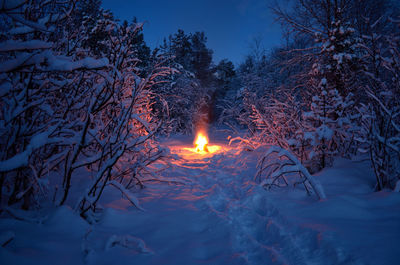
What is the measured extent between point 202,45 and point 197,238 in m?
31.1

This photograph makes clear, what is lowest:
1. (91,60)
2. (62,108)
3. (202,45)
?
(62,108)

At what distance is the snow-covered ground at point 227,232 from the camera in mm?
1666

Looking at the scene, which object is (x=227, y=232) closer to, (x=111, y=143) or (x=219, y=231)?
(x=219, y=231)

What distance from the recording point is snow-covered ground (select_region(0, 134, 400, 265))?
167 centimetres

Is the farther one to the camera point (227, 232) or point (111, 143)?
point (111, 143)

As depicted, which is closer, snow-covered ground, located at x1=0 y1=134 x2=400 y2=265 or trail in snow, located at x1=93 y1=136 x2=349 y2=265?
Answer: snow-covered ground, located at x1=0 y1=134 x2=400 y2=265

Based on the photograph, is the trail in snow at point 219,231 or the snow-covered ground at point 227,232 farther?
the trail in snow at point 219,231

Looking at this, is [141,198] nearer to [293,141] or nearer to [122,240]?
[122,240]

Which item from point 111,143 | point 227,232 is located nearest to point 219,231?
point 227,232

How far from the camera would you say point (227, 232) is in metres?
2.41

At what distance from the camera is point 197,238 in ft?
7.39

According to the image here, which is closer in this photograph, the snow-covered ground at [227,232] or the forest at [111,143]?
the snow-covered ground at [227,232]

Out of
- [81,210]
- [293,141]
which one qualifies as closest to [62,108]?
[81,210]

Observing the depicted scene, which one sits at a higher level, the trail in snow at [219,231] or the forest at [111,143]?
the forest at [111,143]
